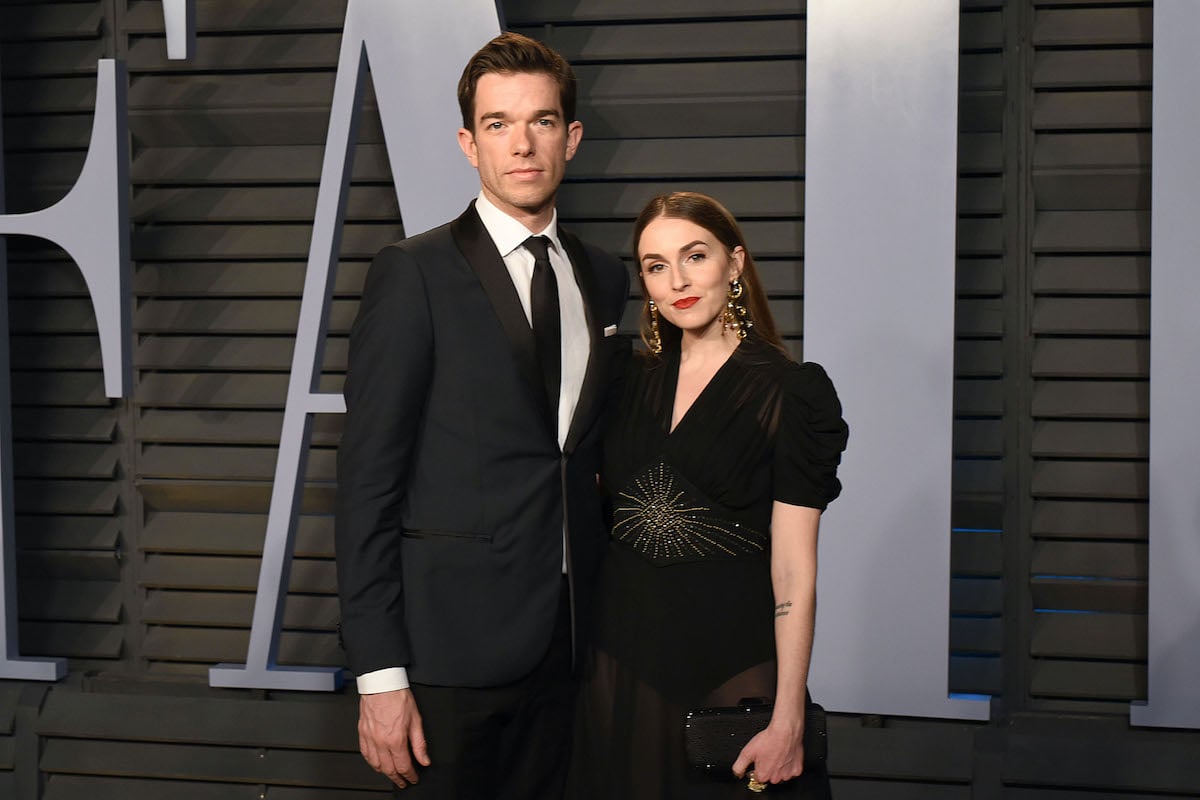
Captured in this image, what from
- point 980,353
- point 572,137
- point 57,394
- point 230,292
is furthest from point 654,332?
point 57,394

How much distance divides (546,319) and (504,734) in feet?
2.34

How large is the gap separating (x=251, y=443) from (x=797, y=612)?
7.31ft

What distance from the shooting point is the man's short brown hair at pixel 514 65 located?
2094mm

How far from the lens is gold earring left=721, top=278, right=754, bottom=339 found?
2.18 m

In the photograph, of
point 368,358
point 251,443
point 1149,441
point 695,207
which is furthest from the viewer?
point 251,443

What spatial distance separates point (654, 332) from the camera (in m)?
2.27

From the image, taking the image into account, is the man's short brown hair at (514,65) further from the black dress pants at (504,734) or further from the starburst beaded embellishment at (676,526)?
the black dress pants at (504,734)

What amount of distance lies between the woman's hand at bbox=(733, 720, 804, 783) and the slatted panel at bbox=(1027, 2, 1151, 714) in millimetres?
1647

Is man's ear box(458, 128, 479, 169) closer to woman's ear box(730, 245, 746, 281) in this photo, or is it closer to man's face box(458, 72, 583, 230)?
man's face box(458, 72, 583, 230)

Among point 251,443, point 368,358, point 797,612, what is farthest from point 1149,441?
Result: point 251,443

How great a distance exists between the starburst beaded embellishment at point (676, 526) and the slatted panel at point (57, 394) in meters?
2.30

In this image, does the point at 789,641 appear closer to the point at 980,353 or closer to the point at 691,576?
the point at 691,576

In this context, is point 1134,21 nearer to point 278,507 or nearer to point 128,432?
point 278,507

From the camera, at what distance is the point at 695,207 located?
214 centimetres
